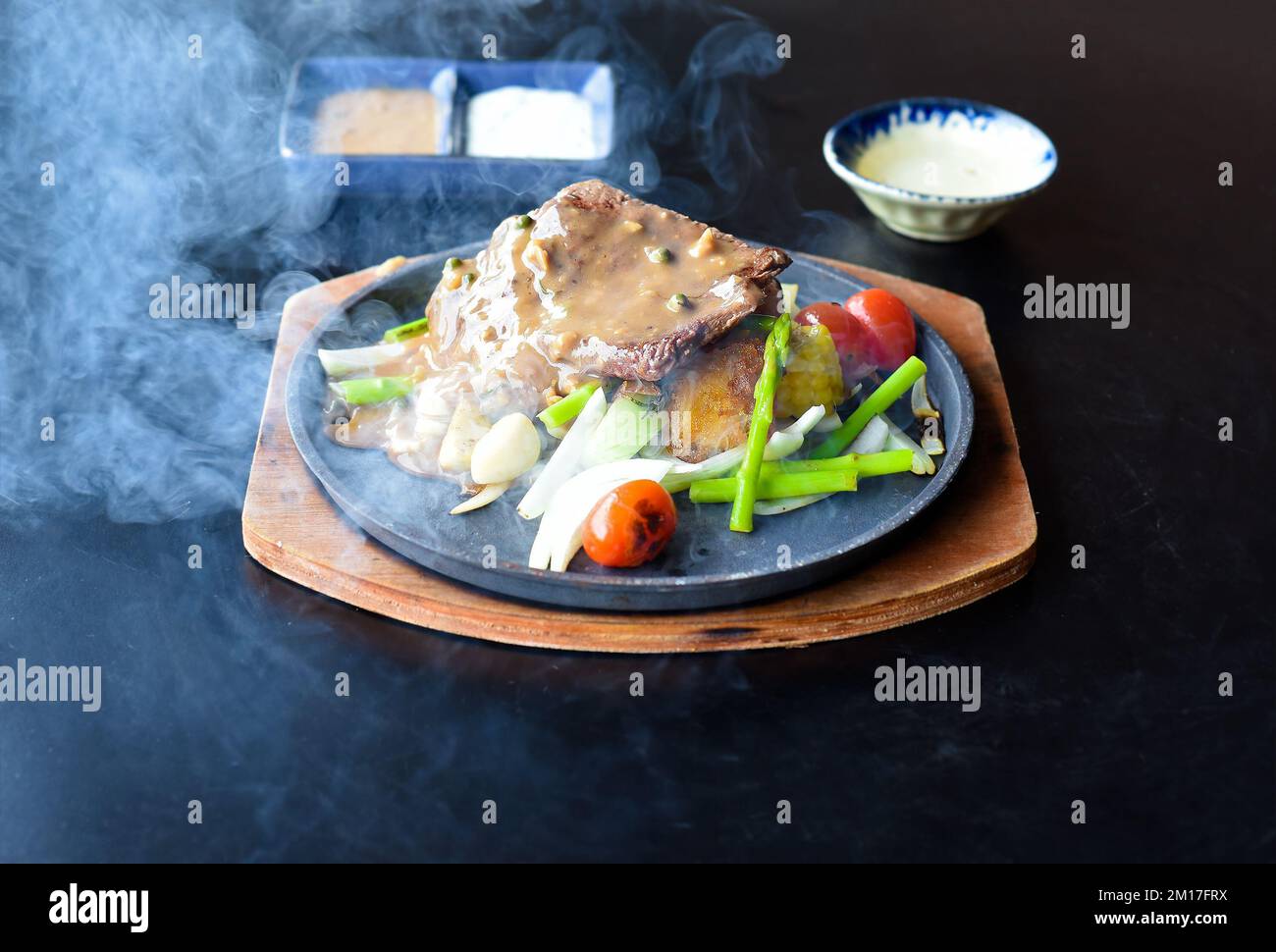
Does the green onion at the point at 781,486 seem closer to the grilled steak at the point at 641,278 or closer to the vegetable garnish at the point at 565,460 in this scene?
the vegetable garnish at the point at 565,460

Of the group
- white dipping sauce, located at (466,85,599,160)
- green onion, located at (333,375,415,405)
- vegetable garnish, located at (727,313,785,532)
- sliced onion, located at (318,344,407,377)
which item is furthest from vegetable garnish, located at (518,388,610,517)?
white dipping sauce, located at (466,85,599,160)

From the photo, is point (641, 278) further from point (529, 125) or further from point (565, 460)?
point (529, 125)

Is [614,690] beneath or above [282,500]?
beneath

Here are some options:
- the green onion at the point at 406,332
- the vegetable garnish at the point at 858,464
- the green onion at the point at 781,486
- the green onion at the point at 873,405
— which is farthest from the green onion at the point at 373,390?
the green onion at the point at 873,405

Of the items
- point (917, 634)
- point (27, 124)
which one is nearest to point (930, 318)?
point (917, 634)

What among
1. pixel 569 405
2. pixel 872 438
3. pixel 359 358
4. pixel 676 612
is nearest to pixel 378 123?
pixel 359 358
